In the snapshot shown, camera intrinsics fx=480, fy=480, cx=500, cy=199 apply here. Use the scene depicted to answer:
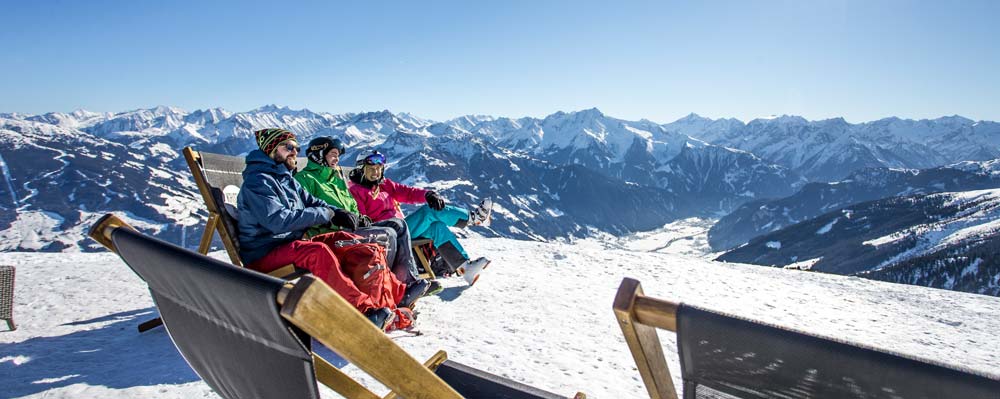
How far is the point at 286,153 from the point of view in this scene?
438 cm

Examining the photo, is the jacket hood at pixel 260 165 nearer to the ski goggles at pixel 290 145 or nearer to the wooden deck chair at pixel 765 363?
the ski goggles at pixel 290 145

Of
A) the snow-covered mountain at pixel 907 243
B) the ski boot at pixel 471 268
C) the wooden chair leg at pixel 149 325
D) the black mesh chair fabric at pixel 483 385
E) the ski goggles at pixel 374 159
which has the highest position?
the ski goggles at pixel 374 159

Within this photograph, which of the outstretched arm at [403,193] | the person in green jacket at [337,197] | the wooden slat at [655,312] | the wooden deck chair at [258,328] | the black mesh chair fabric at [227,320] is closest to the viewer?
the wooden deck chair at [258,328]

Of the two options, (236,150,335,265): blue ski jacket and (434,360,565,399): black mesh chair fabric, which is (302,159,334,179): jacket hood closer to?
(236,150,335,265): blue ski jacket

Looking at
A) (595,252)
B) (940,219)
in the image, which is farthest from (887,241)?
(595,252)

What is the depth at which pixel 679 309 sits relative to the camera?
4.72 feet

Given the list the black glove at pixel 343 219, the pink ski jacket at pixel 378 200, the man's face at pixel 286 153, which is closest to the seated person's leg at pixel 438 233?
the pink ski jacket at pixel 378 200

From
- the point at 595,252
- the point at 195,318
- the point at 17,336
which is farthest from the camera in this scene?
the point at 595,252

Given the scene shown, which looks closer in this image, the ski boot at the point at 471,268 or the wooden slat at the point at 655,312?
the wooden slat at the point at 655,312

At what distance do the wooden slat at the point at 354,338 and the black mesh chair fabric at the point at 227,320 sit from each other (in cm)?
11

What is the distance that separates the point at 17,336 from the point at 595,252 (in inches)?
359

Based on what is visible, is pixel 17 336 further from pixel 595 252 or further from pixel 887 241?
pixel 887 241

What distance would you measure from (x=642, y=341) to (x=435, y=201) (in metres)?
5.14

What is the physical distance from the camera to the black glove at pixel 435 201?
653 cm
